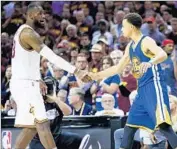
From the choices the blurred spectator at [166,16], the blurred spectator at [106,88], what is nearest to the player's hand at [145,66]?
the blurred spectator at [106,88]

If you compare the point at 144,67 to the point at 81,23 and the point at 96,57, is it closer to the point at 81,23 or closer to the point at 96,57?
the point at 96,57

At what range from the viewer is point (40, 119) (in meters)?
7.43

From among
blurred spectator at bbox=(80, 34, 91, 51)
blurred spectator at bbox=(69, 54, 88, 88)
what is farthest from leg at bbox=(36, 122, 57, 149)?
blurred spectator at bbox=(80, 34, 91, 51)

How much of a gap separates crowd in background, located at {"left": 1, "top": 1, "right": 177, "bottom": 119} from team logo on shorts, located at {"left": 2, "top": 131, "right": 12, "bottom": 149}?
52 centimetres

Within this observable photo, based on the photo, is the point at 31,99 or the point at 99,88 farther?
the point at 99,88

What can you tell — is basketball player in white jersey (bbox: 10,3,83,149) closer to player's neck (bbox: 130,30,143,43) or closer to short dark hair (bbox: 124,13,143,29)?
player's neck (bbox: 130,30,143,43)

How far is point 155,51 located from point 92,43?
591 cm

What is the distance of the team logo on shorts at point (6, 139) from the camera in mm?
8969

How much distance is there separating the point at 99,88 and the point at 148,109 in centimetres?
320

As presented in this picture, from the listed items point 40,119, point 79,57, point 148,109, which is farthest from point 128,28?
point 79,57

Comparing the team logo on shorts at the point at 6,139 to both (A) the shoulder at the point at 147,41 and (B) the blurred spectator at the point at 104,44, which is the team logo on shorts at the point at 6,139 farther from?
(B) the blurred spectator at the point at 104,44

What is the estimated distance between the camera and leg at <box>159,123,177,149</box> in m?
7.16

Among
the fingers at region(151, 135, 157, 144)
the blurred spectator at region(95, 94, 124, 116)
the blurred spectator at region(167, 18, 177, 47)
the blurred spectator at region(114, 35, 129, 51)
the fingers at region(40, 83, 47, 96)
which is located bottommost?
the fingers at region(151, 135, 157, 144)

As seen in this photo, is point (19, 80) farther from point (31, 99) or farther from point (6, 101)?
point (6, 101)
